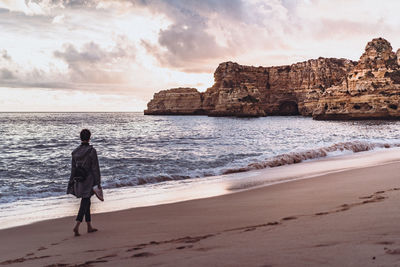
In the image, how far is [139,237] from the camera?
16.8ft

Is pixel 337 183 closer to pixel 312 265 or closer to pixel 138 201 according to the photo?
pixel 138 201

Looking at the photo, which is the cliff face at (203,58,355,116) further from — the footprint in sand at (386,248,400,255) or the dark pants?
the footprint in sand at (386,248,400,255)

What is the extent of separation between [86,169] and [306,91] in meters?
147

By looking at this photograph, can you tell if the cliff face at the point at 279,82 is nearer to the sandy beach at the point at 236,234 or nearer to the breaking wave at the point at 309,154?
the breaking wave at the point at 309,154

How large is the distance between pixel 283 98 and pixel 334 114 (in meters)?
74.4

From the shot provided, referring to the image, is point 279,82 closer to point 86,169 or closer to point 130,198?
point 130,198

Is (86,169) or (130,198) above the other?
(86,169)

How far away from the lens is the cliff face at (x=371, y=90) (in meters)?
72.1

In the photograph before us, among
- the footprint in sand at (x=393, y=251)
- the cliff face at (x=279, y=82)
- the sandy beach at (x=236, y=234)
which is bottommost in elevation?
the sandy beach at (x=236, y=234)

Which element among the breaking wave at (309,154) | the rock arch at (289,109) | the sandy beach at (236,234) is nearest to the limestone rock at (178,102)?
the rock arch at (289,109)

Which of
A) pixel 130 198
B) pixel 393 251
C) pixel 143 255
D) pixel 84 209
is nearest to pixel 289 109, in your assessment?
pixel 130 198

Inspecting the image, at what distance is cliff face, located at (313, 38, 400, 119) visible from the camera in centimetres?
7206

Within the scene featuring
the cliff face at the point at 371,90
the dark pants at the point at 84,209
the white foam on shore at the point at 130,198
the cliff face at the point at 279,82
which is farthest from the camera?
the cliff face at the point at 279,82

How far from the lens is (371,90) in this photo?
73.1m
